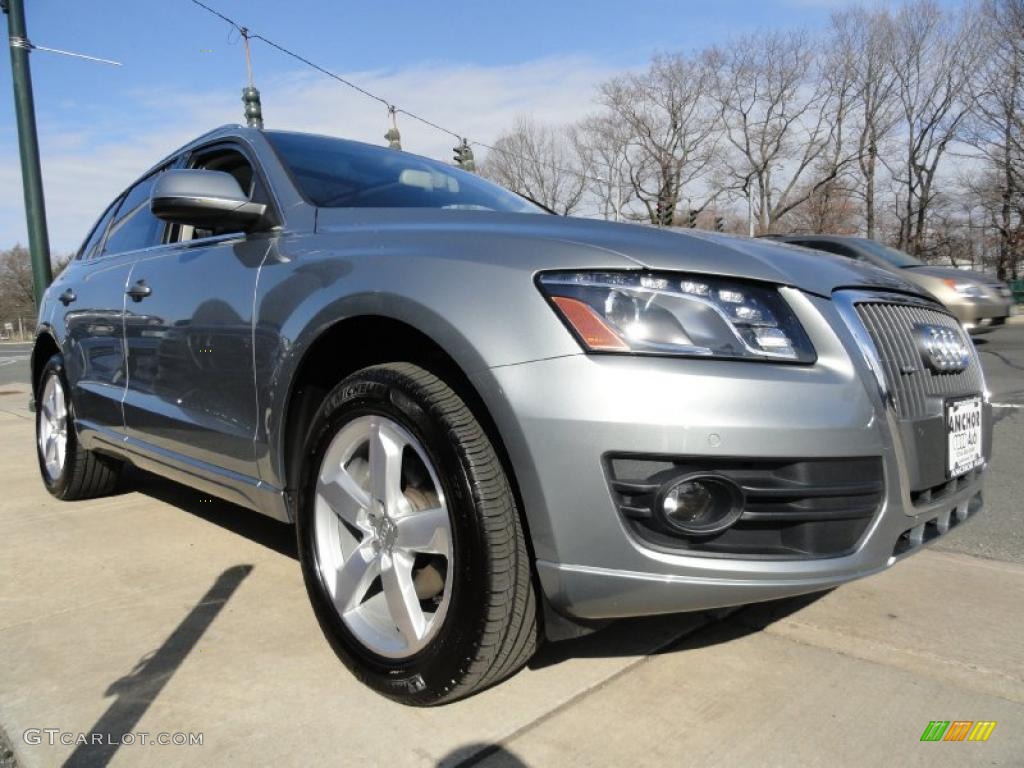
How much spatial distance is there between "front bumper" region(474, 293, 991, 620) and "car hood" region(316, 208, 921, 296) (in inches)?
9.2

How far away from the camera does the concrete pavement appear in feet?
5.83

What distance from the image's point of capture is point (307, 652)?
7.47 feet

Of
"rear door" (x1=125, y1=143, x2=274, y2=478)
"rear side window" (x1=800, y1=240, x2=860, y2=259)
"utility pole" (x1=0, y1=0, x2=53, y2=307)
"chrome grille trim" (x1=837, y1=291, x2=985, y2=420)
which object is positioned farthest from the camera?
"rear side window" (x1=800, y1=240, x2=860, y2=259)

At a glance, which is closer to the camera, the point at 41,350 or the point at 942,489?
the point at 942,489

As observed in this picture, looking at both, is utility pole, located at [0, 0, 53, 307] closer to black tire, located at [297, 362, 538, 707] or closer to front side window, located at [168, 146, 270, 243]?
front side window, located at [168, 146, 270, 243]

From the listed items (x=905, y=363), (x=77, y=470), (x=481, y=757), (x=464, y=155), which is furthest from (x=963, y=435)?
(x=464, y=155)

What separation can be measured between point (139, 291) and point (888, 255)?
9.89m

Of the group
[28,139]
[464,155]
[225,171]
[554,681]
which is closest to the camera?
[554,681]

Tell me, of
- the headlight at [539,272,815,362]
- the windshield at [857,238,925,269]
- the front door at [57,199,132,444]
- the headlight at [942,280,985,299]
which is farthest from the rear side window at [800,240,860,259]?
the headlight at [539,272,815,362]

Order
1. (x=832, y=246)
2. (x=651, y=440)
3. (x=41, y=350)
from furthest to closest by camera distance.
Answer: (x=832, y=246)
(x=41, y=350)
(x=651, y=440)

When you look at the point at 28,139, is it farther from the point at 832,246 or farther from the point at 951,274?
the point at 951,274

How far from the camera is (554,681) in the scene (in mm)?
2072

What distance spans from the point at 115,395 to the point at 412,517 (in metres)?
2.09

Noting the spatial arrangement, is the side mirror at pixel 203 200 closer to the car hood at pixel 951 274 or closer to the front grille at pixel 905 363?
the front grille at pixel 905 363
